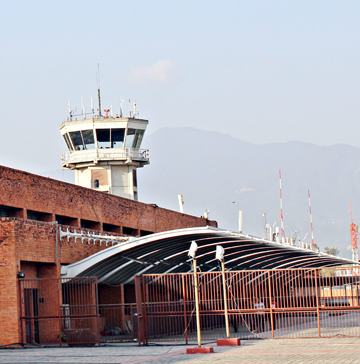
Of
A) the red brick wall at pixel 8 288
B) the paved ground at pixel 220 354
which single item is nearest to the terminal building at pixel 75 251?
the red brick wall at pixel 8 288

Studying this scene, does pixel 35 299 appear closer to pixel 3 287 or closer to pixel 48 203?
pixel 3 287

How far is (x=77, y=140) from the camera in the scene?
60094mm

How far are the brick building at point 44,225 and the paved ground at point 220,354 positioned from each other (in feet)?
8.72

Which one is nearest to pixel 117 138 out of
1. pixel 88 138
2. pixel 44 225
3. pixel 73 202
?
pixel 88 138

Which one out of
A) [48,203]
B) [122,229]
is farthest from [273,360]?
[122,229]

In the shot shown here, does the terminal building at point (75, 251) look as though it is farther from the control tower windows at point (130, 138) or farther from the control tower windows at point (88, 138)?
the control tower windows at point (88, 138)

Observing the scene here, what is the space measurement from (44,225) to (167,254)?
739cm

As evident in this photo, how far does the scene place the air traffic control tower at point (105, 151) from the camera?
59.6 metres

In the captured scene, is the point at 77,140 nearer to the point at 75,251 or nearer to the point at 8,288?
the point at 75,251

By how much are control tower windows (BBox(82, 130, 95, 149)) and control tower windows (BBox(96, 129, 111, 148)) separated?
48 cm

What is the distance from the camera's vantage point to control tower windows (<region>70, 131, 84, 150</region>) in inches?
2355

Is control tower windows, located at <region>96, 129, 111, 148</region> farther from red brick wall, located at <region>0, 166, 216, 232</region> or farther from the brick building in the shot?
the brick building

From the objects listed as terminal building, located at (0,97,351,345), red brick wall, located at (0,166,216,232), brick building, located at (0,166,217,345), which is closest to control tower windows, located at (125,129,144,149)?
red brick wall, located at (0,166,216,232)

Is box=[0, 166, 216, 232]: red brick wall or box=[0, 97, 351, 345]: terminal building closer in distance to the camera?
box=[0, 97, 351, 345]: terminal building
